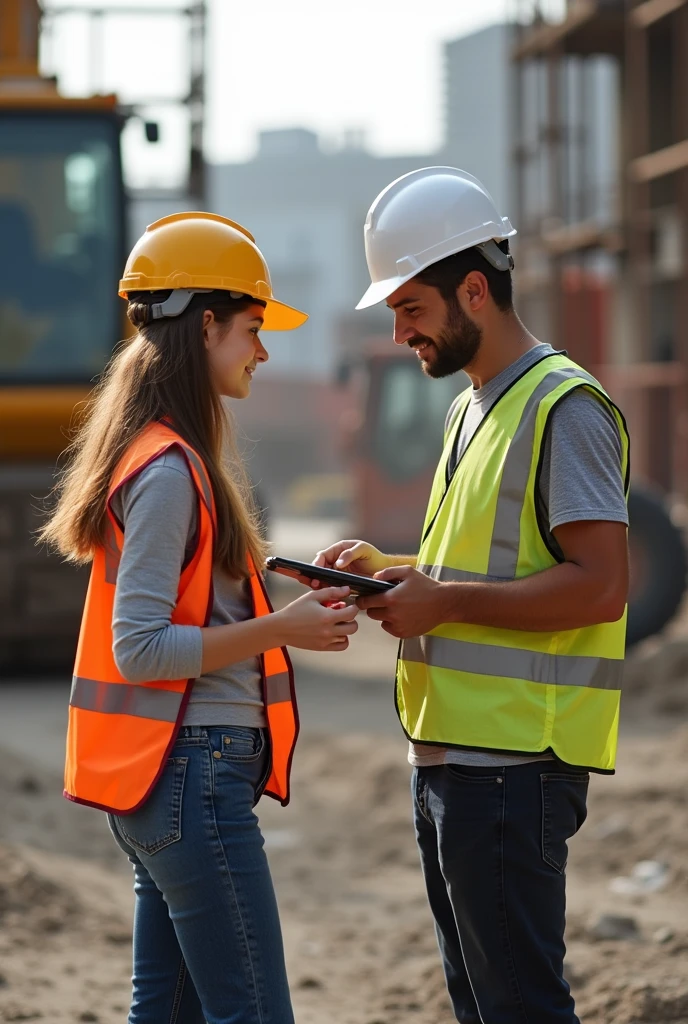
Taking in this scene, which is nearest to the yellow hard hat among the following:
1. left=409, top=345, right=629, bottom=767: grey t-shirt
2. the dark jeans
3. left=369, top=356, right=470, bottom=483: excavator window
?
left=409, top=345, right=629, bottom=767: grey t-shirt

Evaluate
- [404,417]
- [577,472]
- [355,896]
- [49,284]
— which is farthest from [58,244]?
[577,472]

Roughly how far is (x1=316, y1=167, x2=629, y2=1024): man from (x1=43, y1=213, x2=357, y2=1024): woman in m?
0.25

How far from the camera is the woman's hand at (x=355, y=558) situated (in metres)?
2.81

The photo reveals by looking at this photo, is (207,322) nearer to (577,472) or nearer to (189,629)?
(189,629)

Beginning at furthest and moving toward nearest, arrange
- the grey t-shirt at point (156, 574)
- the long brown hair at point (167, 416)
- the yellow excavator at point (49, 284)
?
the yellow excavator at point (49, 284)
the long brown hair at point (167, 416)
the grey t-shirt at point (156, 574)

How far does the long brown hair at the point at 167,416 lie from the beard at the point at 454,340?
0.39m

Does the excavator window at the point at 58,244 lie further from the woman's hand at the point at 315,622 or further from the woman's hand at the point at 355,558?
the woman's hand at the point at 315,622

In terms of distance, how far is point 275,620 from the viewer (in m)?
2.48

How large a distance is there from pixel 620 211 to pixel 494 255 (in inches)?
666

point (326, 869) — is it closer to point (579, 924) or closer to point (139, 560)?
point (579, 924)

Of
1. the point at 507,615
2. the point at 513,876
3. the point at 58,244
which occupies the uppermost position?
the point at 58,244

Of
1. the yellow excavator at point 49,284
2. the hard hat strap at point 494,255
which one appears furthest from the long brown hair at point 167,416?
the yellow excavator at point 49,284

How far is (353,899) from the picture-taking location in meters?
5.95

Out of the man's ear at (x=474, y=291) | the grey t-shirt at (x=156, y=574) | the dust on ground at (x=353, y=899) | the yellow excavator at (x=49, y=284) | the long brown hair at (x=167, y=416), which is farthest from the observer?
the yellow excavator at (x=49, y=284)
